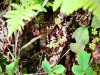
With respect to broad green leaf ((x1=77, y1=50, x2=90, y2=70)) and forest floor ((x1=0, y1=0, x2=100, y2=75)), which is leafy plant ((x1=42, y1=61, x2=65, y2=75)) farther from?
forest floor ((x1=0, y1=0, x2=100, y2=75))

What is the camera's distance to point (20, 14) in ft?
6.46

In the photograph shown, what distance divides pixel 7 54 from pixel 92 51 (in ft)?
2.91

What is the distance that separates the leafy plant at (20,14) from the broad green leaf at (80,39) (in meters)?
0.46

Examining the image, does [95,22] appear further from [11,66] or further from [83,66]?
[11,66]

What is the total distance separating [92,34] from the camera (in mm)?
2242

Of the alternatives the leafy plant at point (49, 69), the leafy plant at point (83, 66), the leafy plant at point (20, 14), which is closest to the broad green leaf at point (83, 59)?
the leafy plant at point (83, 66)

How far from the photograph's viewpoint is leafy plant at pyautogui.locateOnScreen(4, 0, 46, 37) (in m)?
1.86

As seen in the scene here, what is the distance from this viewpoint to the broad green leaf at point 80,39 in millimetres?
2178

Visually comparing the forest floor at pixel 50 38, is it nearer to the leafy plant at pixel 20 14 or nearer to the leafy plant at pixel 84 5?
the leafy plant at pixel 20 14

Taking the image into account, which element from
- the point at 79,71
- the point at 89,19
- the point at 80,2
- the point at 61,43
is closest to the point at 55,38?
the point at 61,43

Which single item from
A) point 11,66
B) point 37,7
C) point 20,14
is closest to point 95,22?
point 37,7

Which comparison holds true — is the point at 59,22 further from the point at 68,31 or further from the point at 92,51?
the point at 92,51

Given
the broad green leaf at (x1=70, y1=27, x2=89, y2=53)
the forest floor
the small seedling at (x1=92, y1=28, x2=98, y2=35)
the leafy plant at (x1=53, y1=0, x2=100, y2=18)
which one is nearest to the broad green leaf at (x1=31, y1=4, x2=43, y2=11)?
the forest floor

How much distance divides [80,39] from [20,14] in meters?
0.67
